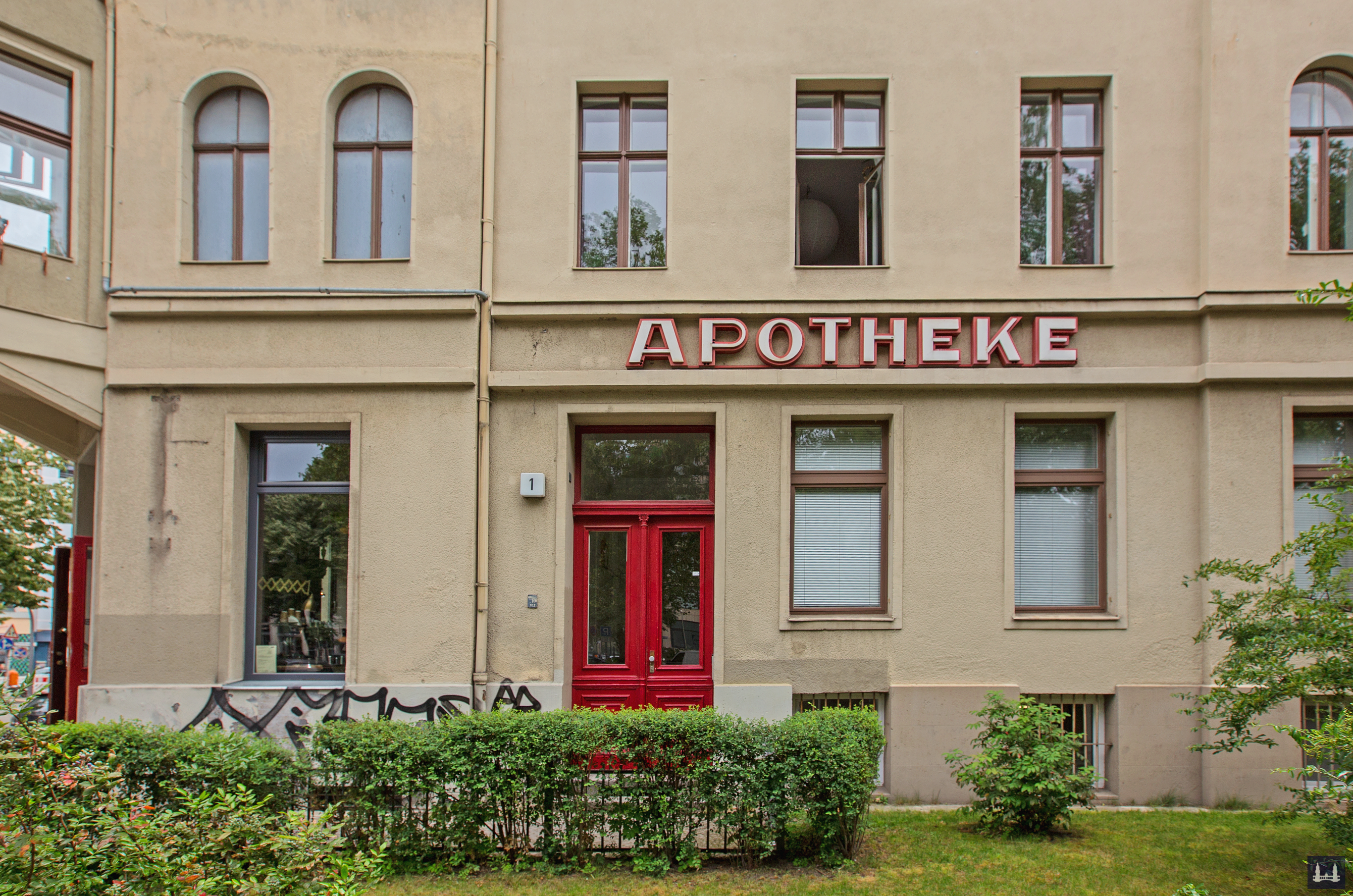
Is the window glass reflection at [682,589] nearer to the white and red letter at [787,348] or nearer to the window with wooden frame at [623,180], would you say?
the white and red letter at [787,348]

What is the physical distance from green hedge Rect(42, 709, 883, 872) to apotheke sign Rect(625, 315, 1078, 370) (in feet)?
11.6

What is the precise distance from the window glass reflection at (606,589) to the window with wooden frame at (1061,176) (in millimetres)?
5231

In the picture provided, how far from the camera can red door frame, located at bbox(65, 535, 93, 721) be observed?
29.4 feet

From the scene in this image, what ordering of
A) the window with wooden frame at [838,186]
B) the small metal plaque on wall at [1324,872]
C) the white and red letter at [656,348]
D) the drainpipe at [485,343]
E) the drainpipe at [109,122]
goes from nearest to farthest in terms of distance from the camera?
1. the small metal plaque on wall at [1324,872]
2. the drainpipe at [485,343]
3. the white and red letter at [656,348]
4. the drainpipe at [109,122]
5. the window with wooden frame at [838,186]

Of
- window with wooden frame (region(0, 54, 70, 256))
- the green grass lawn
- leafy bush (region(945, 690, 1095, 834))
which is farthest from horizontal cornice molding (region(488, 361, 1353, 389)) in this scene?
window with wooden frame (region(0, 54, 70, 256))

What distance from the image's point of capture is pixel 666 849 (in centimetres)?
581

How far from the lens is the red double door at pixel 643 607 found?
26.7 feet

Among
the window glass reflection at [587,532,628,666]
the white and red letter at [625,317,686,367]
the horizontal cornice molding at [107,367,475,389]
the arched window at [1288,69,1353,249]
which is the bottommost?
the window glass reflection at [587,532,628,666]

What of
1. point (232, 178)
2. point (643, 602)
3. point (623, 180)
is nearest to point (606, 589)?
point (643, 602)

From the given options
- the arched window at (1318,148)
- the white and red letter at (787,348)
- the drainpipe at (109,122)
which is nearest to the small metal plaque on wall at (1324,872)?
the white and red letter at (787,348)

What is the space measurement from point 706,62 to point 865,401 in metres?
3.84

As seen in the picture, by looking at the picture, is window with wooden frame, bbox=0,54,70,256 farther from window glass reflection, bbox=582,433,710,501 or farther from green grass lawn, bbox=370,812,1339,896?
green grass lawn, bbox=370,812,1339,896

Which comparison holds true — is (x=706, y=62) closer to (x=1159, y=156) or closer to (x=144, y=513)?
(x=1159, y=156)

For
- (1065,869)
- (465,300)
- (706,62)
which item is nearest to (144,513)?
(465,300)
